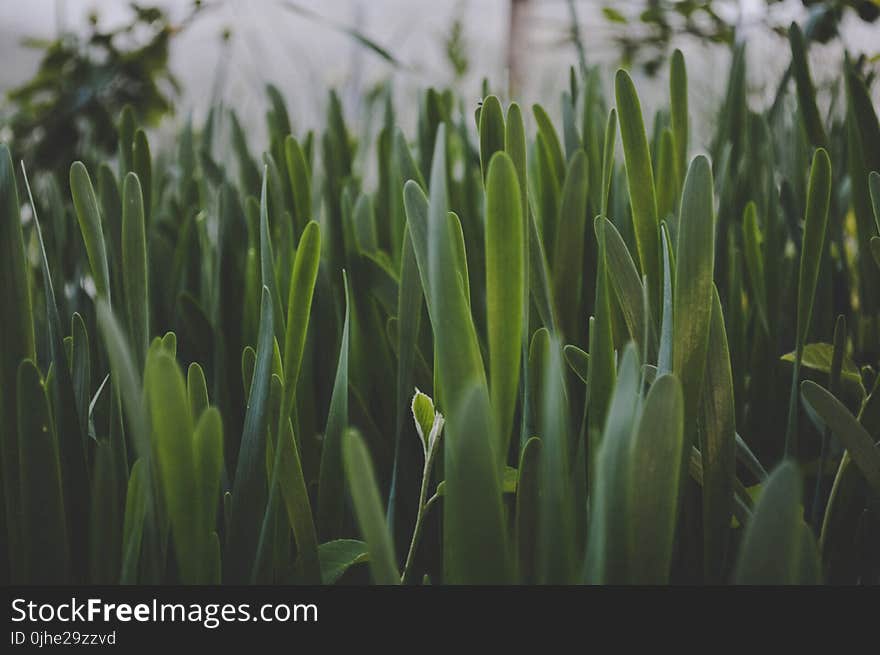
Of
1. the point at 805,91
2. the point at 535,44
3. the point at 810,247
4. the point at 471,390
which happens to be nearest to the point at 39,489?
the point at 471,390

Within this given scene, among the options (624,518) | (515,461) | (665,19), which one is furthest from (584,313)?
(665,19)

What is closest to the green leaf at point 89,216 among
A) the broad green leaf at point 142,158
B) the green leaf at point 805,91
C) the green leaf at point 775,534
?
the broad green leaf at point 142,158

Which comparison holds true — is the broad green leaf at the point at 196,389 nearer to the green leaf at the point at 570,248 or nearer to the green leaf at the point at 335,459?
the green leaf at the point at 335,459

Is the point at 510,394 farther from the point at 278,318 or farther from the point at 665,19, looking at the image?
the point at 665,19

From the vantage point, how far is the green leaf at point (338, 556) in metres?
0.24

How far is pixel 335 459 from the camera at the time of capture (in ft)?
0.87

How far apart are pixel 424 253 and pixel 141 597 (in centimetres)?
13

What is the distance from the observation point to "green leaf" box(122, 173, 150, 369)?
25cm

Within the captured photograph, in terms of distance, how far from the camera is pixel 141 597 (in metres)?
0.21

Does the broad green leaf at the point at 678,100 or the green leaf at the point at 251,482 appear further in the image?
the broad green leaf at the point at 678,100

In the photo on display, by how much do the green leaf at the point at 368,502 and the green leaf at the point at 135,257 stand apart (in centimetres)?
13

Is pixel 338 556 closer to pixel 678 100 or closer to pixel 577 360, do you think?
pixel 577 360

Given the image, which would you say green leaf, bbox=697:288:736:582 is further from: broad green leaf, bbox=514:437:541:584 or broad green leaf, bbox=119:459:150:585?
broad green leaf, bbox=119:459:150:585

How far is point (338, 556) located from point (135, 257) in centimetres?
12
